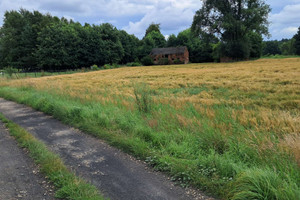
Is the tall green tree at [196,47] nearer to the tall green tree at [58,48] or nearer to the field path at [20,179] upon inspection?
the tall green tree at [58,48]

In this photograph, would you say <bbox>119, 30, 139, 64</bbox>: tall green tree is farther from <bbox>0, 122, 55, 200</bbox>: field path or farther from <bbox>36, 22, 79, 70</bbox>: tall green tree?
<bbox>0, 122, 55, 200</bbox>: field path

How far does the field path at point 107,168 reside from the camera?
339cm

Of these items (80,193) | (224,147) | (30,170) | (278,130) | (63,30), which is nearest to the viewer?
(80,193)

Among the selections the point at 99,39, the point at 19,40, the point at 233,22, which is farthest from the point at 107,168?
the point at 19,40

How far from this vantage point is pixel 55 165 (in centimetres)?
421

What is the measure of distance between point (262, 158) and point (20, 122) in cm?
806

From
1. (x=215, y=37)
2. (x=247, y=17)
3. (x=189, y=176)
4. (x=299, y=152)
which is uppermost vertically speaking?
(x=247, y=17)

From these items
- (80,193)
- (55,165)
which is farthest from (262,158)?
(55,165)

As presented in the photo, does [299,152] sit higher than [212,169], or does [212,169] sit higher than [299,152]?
[299,152]

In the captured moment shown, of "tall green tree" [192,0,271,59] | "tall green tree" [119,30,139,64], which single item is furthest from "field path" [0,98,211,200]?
"tall green tree" [119,30,139,64]

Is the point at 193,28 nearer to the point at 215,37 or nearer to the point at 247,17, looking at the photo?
the point at 215,37

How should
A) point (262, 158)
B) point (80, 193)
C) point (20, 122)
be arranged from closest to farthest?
point (80, 193) < point (262, 158) < point (20, 122)

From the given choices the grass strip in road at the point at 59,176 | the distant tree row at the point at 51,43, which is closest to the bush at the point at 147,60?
the distant tree row at the point at 51,43

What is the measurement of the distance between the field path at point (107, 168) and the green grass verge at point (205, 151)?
25 centimetres
